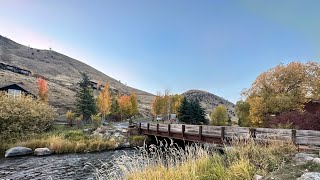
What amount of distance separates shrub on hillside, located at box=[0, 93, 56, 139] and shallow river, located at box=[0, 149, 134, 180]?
5.53 meters

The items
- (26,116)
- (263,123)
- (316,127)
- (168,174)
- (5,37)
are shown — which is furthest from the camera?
(5,37)

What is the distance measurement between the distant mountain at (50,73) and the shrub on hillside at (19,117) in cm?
3494

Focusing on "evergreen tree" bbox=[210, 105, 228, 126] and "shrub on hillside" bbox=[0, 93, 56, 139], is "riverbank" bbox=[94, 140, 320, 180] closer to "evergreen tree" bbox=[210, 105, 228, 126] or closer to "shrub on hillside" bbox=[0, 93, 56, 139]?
"shrub on hillside" bbox=[0, 93, 56, 139]

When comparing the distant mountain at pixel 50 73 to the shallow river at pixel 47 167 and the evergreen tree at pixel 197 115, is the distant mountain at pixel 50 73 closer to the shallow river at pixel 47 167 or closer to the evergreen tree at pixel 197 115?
the evergreen tree at pixel 197 115

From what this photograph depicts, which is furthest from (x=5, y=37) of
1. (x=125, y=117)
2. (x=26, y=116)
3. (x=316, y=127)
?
(x=316, y=127)

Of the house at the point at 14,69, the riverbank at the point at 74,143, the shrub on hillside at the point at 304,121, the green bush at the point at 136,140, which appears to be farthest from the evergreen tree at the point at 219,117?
the house at the point at 14,69

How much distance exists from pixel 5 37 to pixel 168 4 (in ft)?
526

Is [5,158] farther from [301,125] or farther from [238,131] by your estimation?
[301,125]

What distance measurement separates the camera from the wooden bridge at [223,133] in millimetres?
11758

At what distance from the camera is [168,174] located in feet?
21.2

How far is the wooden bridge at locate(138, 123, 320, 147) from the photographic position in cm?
1176

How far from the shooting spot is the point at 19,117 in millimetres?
25469

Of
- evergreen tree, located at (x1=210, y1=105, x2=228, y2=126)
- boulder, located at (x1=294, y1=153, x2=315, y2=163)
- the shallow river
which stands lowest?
the shallow river

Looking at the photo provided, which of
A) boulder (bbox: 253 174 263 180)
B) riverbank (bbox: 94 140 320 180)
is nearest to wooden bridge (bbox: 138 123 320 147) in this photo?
riverbank (bbox: 94 140 320 180)
